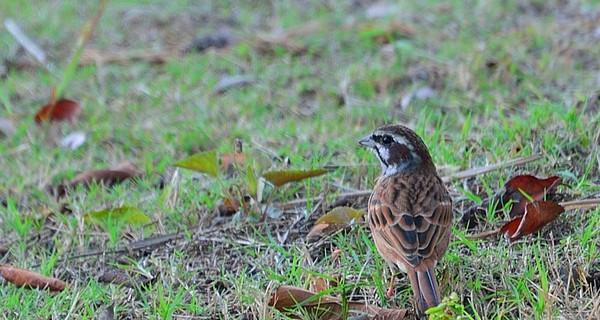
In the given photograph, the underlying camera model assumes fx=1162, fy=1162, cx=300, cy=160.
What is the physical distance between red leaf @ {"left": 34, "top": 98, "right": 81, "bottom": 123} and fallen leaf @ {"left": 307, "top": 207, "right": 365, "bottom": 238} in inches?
127

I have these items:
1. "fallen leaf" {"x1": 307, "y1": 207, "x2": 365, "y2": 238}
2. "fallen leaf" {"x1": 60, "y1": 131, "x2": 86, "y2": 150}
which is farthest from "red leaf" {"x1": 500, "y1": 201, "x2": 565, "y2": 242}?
Answer: "fallen leaf" {"x1": 60, "y1": 131, "x2": 86, "y2": 150}

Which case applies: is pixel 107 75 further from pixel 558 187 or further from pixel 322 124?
pixel 558 187

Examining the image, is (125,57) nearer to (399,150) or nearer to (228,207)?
(228,207)

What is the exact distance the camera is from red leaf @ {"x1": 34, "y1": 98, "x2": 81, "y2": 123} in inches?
331

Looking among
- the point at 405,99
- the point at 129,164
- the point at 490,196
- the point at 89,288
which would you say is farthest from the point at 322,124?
the point at 89,288

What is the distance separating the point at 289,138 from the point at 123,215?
169cm

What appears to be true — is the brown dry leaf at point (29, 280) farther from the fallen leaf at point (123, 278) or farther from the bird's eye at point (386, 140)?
the bird's eye at point (386, 140)

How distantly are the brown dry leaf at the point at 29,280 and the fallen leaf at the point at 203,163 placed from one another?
0.89 metres

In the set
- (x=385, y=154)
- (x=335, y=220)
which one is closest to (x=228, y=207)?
(x=335, y=220)

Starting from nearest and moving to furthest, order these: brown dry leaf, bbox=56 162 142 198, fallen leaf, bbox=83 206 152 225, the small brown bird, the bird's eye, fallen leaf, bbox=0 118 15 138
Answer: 1. the small brown bird
2. the bird's eye
3. fallen leaf, bbox=83 206 152 225
4. brown dry leaf, bbox=56 162 142 198
5. fallen leaf, bbox=0 118 15 138

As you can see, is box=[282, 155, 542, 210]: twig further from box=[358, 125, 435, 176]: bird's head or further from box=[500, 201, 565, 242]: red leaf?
box=[500, 201, 565, 242]: red leaf

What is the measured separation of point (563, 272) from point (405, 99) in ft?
10.5

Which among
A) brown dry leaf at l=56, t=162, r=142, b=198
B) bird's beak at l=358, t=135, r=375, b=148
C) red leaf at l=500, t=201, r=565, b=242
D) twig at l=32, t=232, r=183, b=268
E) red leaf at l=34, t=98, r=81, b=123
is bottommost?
red leaf at l=34, t=98, r=81, b=123

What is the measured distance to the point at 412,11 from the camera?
10227 mm
